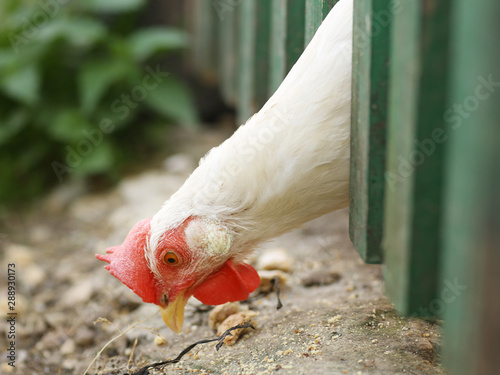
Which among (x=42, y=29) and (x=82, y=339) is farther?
(x=42, y=29)

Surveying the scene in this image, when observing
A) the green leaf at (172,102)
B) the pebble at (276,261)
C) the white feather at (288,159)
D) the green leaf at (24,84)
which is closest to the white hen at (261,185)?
the white feather at (288,159)

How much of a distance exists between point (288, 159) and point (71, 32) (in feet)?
11.7

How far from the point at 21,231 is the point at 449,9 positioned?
13.5ft

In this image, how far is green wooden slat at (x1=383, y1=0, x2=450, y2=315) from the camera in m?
1.42

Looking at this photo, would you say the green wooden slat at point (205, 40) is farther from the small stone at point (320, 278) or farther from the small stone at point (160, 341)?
the small stone at point (160, 341)

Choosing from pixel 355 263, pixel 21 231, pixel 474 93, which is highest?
pixel 474 93

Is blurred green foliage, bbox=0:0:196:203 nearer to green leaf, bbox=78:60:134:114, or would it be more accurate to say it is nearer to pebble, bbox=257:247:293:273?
green leaf, bbox=78:60:134:114

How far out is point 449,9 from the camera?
1.40 meters

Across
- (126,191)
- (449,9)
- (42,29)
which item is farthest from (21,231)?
(449,9)

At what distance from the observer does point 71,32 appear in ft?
16.5

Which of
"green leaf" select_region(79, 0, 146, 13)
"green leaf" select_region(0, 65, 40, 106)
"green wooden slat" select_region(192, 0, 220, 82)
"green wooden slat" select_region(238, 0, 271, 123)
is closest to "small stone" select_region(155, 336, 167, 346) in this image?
"green wooden slat" select_region(238, 0, 271, 123)

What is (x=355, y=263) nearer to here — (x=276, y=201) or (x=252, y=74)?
(x=276, y=201)

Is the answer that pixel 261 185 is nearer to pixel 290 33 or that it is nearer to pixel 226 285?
pixel 226 285

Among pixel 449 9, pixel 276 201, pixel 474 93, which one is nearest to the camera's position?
pixel 474 93
